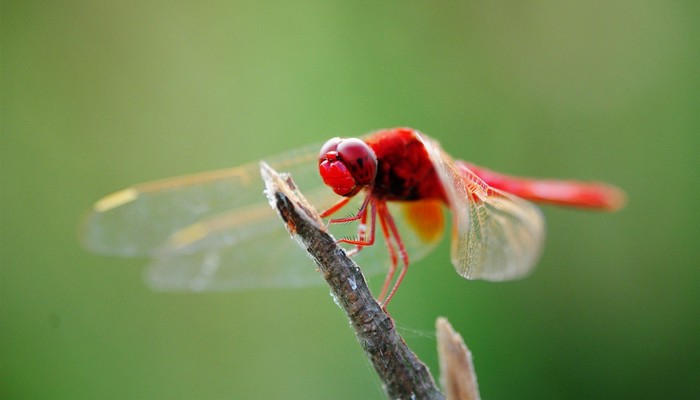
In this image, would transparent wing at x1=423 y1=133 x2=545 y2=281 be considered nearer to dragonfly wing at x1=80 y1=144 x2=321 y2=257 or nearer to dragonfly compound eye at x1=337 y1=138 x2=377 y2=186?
dragonfly compound eye at x1=337 y1=138 x2=377 y2=186

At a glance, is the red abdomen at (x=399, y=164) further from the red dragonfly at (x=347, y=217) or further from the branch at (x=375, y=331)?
the branch at (x=375, y=331)

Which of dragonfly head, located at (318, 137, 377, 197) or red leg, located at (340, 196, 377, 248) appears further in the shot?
red leg, located at (340, 196, 377, 248)

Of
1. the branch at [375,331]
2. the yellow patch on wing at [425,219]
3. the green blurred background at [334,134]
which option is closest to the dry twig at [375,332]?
the branch at [375,331]

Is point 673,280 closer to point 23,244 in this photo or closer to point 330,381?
point 330,381

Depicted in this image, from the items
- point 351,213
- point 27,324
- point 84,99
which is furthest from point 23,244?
point 351,213

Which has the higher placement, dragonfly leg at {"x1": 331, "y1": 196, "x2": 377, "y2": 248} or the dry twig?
dragonfly leg at {"x1": 331, "y1": 196, "x2": 377, "y2": 248}

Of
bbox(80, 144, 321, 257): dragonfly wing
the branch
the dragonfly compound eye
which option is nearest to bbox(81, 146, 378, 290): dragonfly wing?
bbox(80, 144, 321, 257): dragonfly wing

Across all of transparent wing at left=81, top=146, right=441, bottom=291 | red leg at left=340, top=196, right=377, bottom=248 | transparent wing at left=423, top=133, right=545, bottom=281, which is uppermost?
transparent wing at left=81, top=146, right=441, bottom=291

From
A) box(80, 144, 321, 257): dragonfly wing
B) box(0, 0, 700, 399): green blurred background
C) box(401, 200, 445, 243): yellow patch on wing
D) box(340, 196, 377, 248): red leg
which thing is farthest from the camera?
box(0, 0, 700, 399): green blurred background

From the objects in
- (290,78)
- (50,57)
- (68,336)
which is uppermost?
(50,57)
